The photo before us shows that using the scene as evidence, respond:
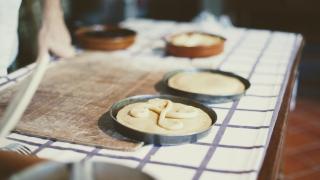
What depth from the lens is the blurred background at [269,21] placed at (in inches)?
85.7

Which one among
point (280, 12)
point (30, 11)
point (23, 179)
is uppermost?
point (30, 11)

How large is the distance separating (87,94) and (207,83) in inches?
16.7

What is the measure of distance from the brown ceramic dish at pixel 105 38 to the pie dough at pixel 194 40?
228 millimetres

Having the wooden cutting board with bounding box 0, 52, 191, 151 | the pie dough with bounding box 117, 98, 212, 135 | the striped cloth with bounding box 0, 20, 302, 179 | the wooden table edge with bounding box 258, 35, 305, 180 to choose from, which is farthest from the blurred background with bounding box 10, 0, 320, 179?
the wooden table edge with bounding box 258, 35, 305, 180

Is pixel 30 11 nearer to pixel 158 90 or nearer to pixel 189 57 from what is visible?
pixel 189 57

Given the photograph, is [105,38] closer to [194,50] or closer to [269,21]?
[194,50]

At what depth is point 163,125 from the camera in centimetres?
103

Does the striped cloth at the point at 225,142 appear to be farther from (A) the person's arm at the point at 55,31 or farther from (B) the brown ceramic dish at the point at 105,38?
(A) the person's arm at the point at 55,31

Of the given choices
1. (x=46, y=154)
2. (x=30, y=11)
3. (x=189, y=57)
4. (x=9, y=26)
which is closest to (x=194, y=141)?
(x=46, y=154)

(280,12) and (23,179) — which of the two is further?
(280,12)

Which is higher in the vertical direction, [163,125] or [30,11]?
[30,11]

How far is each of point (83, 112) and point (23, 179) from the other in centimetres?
54

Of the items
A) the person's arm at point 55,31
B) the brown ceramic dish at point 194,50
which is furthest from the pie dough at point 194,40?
the person's arm at point 55,31

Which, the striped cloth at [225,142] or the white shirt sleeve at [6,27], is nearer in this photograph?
the striped cloth at [225,142]
